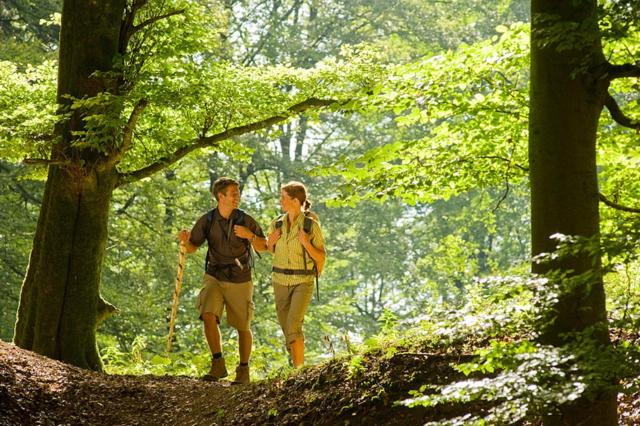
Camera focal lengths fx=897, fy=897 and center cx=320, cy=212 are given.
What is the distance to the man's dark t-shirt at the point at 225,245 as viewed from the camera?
28.6ft

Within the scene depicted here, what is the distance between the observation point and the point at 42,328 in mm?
9789

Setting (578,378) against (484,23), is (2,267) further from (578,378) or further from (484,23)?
(484,23)

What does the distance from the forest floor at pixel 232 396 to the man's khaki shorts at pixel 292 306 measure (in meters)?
0.76

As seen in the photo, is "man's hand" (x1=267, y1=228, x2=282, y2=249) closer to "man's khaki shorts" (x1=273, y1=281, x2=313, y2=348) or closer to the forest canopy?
"man's khaki shorts" (x1=273, y1=281, x2=313, y2=348)

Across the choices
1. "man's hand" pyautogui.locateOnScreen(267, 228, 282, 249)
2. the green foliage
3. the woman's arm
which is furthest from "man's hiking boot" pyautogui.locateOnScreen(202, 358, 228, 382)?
the green foliage

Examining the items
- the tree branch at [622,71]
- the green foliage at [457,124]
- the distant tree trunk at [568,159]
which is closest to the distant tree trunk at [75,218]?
the green foliage at [457,124]

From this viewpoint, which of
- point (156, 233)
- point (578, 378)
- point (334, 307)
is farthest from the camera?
point (334, 307)

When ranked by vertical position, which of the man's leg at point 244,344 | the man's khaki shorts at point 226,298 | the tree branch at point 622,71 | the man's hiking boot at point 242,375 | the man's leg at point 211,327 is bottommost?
the man's hiking boot at point 242,375

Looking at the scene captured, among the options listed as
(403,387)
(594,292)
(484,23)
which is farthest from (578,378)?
(484,23)

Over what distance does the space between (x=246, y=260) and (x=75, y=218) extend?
2227 millimetres

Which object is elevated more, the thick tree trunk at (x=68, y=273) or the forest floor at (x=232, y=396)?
the thick tree trunk at (x=68, y=273)

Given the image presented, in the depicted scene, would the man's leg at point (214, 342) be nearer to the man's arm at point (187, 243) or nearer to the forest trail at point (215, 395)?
the forest trail at point (215, 395)

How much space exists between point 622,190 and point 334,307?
19.0 meters

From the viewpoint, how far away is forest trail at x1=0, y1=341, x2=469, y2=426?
6.00 meters
